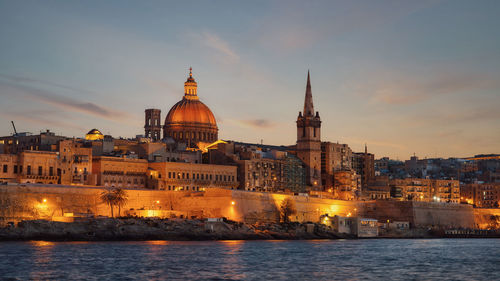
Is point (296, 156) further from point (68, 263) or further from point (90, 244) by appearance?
point (68, 263)

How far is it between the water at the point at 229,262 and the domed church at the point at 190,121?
4276 cm

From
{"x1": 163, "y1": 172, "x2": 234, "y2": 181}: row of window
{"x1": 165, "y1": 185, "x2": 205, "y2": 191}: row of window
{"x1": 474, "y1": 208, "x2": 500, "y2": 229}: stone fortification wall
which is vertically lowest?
{"x1": 474, "y1": 208, "x2": 500, "y2": 229}: stone fortification wall

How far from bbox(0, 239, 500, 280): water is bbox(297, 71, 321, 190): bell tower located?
137 feet

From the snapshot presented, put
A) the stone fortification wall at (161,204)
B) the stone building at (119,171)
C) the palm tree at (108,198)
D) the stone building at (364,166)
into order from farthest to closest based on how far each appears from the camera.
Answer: the stone building at (364,166) → the stone building at (119,171) → the palm tree at (108,198) → the stone fortification wall at (161,204)

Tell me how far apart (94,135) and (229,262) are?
53.6 meters

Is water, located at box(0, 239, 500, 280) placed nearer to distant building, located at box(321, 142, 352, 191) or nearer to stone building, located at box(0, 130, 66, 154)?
stone building, located at box(0, 130, 66, 154)

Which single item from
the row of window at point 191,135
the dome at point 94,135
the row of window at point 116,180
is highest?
the row of window at point 191,135

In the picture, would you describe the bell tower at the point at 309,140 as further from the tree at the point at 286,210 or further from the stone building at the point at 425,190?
the tree at the point at 286,210

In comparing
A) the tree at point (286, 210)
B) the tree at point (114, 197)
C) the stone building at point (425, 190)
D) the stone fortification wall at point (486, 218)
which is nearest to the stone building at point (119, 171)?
the tree at point (114, 197)

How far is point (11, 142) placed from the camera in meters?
91.3

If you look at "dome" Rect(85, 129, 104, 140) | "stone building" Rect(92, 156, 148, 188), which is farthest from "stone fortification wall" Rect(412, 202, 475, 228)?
"dome" Rect(85, 129, 104, 140)

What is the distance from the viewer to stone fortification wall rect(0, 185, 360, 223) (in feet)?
225

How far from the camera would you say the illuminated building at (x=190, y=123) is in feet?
356

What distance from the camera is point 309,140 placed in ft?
358
